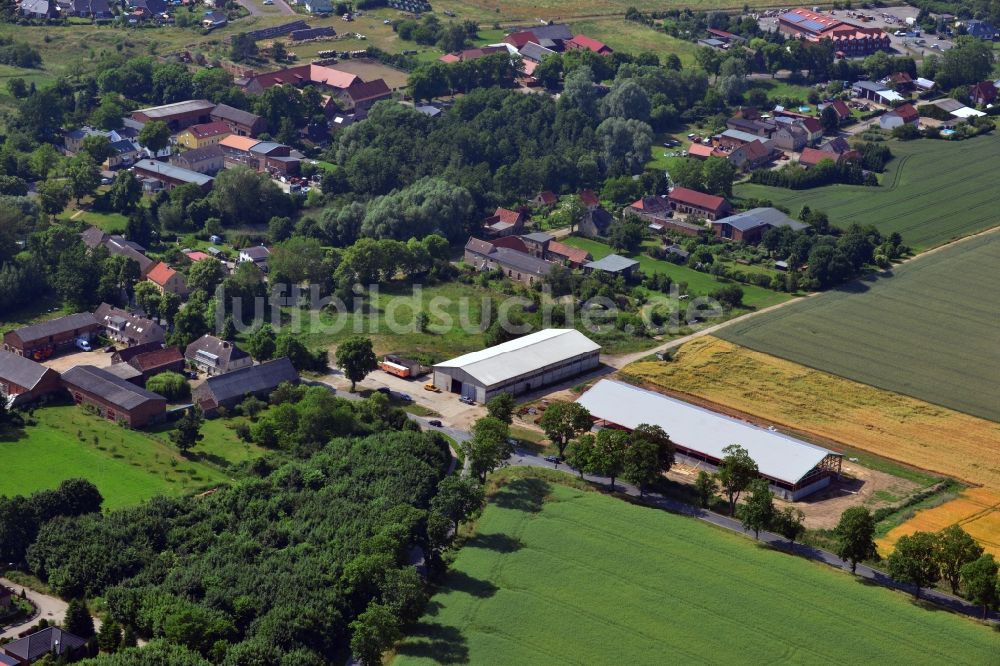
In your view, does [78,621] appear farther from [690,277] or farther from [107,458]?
[690,277]

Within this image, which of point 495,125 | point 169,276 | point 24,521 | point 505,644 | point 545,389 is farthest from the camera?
point 495,125

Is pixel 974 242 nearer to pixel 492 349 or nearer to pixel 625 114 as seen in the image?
pixel 625 114

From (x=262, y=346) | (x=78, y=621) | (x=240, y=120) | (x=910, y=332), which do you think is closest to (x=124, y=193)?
(x=240, y=120)

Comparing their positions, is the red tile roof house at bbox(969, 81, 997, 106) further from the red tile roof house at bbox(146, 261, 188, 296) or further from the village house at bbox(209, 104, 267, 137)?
the red tile roof house at bbox(146, 261, 188, 296)

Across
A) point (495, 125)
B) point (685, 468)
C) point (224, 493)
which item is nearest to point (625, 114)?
point (495, 125)

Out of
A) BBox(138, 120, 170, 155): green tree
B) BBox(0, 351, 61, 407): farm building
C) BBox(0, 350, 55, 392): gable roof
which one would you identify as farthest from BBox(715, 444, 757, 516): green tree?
BBox(138, 120, 170, 155): green tree

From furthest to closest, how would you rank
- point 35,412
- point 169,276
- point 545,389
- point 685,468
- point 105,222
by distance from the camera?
point 105,222 → point 169,276 → point 545,389 → point 35,412 → point 685,468

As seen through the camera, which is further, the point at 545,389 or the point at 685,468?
the point at 545,389
